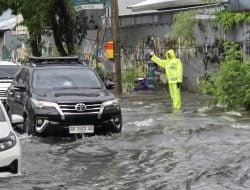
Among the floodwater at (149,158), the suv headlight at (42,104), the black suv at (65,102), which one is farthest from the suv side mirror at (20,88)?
the floodwater at (149,158)

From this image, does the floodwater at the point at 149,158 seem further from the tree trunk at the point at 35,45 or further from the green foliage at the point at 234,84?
the tree trunk at the point at 35,45

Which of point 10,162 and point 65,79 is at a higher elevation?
point 65,79

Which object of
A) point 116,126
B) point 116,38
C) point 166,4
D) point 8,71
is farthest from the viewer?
point 166,4

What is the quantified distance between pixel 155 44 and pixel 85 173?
60.5 ft

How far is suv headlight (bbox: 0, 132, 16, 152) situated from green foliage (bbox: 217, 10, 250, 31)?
42.8 feet

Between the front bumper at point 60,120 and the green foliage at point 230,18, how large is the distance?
8.62m

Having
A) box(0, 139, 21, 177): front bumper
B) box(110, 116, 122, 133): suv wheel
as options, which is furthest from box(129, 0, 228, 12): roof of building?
box(0, 139, 21, 177): front bumper

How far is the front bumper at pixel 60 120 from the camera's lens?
1384 cm

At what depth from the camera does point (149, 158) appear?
38.4ft

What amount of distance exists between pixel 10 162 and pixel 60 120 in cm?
457

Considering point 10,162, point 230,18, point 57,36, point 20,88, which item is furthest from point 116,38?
point 10,162

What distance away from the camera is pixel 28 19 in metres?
30.1

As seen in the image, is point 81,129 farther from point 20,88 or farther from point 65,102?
point 20,88

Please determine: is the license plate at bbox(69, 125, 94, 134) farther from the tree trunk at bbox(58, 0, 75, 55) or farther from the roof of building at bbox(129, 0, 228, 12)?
the tree trunk at bbox(58, 0, 75, 55)
